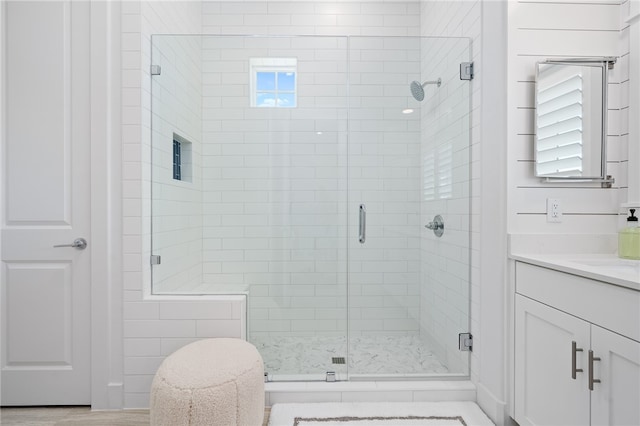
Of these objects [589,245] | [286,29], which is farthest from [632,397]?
[286,29]

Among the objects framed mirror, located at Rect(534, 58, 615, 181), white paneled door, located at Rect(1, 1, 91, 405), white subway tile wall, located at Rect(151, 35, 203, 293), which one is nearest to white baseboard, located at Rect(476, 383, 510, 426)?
framed mirror, located at Rect(534, 58, 615, 181)

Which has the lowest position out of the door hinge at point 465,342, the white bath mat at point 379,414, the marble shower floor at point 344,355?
the white bath mat at point 379,414

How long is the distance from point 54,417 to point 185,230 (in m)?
1.17

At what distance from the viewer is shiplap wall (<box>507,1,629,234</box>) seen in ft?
5.81

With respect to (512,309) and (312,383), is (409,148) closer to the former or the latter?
(512,309)

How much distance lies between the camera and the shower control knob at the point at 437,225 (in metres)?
2.28

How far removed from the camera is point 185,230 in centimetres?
222

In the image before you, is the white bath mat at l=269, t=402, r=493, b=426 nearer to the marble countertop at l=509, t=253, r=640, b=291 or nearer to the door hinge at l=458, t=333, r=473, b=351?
the door hinge at l=458, t=333, r=473, b=351

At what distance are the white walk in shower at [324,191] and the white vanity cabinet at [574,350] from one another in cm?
52

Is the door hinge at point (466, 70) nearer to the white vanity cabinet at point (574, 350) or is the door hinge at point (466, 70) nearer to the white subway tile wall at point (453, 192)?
the white subway tile wall at point (453, 192)

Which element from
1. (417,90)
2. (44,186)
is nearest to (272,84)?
(417,90)

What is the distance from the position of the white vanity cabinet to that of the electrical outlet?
298 millimetres

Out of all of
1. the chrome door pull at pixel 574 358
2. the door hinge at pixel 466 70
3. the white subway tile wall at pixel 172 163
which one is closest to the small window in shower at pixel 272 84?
the white subway tile wall at pixel 172 163

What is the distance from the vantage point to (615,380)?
1184 millimetres
